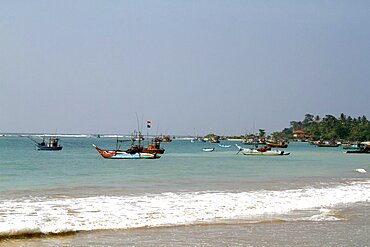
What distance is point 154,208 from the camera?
1603 cm

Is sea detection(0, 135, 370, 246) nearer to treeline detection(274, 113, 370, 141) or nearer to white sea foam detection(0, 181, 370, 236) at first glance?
white sea foam detection(0, 181, 370, 236)

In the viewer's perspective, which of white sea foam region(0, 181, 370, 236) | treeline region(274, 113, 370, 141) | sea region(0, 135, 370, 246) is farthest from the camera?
treeline region(274, 113, 370, 141)


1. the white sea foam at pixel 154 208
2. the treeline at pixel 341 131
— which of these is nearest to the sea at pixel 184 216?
the white sea foam at pixel 154 208

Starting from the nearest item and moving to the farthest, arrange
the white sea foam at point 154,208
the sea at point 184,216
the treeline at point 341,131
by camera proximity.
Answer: the sea at point 184,216 → the white sea foam at point 154,208 → the treeline at point 341,131

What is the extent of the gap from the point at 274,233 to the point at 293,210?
13.2 feet

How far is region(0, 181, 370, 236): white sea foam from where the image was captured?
1303 centimetres

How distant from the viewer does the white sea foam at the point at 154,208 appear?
13.0 meters

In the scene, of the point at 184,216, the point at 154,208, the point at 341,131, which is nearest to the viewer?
the point at 184,216

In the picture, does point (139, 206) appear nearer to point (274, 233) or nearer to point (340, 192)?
point (274, 233)

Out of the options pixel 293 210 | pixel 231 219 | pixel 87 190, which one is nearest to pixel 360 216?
pixel 293 210

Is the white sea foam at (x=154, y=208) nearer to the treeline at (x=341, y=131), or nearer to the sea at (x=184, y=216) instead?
the sea at (x=184, y=216)

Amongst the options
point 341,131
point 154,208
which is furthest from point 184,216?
point 341,131

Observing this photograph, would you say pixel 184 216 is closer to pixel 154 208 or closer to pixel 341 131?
pixel 154 208

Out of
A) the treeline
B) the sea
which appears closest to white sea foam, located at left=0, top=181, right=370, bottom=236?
the sea
